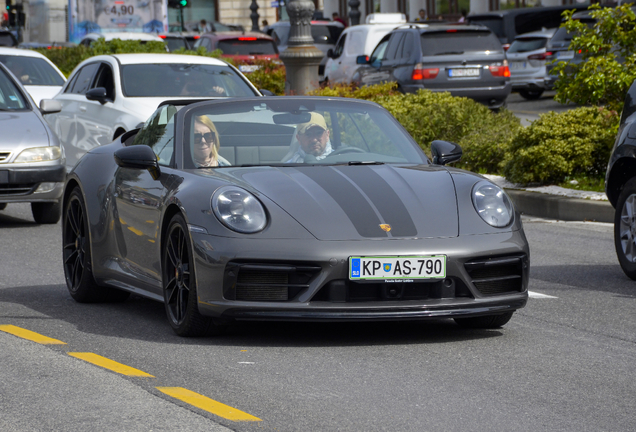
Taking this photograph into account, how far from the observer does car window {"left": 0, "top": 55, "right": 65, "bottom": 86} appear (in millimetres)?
18305

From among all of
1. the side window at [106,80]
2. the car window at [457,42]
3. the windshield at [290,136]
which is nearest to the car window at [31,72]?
the side window at [106,80]

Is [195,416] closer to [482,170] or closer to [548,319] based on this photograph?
[548,319]

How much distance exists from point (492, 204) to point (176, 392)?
6.52 feet

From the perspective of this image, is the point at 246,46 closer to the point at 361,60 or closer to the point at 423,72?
the point at 361,60

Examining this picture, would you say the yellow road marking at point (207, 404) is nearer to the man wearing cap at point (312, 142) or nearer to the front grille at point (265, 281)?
the front grille at point (265, 281)

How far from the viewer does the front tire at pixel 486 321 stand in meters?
6.31

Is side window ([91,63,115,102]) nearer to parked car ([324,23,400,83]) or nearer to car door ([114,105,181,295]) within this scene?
car door ([114,105,181,295])

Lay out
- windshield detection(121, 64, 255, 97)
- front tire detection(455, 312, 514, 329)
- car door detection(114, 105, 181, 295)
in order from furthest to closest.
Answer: windshield detection(121, 64, 255, 97)
car door detection(114, 105, 181, 295)
front tire detection(455, 312, 514, 329)

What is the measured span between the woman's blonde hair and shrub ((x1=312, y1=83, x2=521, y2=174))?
7865 mm

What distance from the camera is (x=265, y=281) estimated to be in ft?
18.9

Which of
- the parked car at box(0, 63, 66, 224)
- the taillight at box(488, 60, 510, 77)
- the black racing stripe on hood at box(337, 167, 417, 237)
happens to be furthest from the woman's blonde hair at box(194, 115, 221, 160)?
the taillight at box(488, 60, 510, 77)

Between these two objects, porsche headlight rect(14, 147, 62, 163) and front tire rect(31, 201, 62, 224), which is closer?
porsche headlight rect(14, 147, 62, 163)

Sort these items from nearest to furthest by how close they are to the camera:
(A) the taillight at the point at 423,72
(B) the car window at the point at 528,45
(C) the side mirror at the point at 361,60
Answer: (A) the taillight at the point at 423,72 → (C) the side mirror at the point at 361,60 → (B) the car window at the point at 528,45

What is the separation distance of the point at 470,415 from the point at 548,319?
2249 mm
